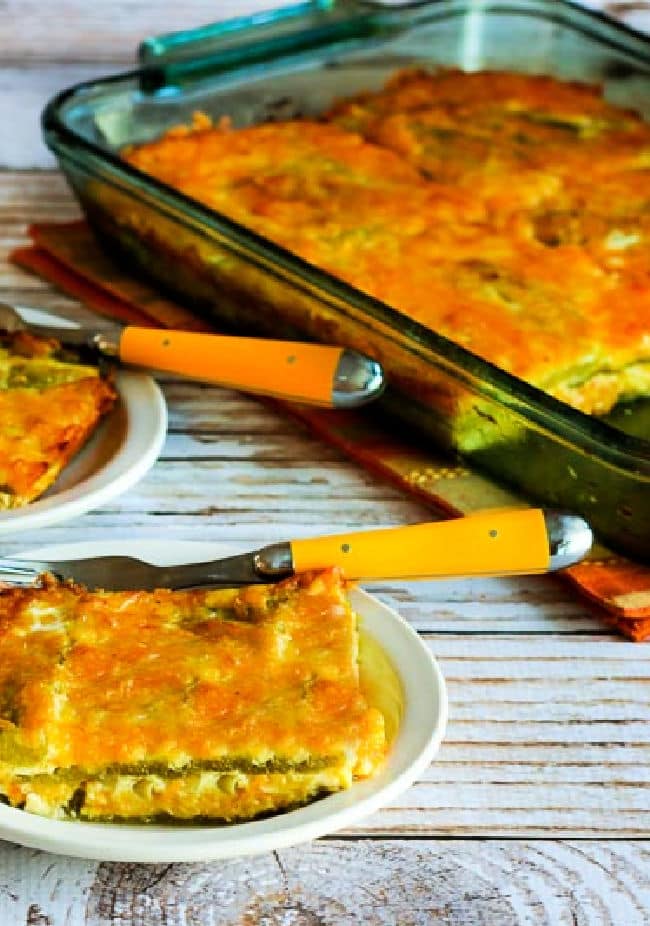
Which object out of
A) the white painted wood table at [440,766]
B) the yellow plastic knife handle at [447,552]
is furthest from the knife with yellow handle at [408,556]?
the white painted wood table at [440,766]

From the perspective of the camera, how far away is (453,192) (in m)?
2.05

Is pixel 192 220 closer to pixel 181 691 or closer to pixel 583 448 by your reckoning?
pixel 583 448

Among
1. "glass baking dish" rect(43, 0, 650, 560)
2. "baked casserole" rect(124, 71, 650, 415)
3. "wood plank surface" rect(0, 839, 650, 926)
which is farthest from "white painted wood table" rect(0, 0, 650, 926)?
"baked casserole" rect(124, 71, 650, 415)

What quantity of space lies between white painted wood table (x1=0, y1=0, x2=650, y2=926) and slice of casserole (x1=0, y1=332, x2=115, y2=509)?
0.06 m

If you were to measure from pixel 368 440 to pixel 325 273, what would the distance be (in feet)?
0.66

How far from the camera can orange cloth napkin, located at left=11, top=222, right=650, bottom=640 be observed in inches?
58.2

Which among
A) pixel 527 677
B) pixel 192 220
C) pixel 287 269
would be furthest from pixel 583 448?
pixel 192 220

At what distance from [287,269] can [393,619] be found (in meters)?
0.58

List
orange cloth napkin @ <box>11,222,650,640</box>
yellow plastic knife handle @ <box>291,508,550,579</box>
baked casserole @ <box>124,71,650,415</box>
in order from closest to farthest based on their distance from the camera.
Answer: yellow plastic knife handle @ <box>291,508,550,579</box>, orange cloth napkin @ <box>11,222,650,640</box>, baked casserole @ <box>124,71,650,415</box>

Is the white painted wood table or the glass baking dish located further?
the glass baking dish

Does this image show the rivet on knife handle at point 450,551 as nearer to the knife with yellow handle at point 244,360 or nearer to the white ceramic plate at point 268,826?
the white ceramic plate at point 268,826

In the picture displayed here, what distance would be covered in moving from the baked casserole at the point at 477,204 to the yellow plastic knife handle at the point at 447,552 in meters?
0.34

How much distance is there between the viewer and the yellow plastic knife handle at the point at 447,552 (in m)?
1.34

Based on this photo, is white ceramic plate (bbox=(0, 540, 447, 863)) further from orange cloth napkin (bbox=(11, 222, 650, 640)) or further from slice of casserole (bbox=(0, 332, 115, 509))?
slice of casserole (bbox=(0, 332, 115, 509))
